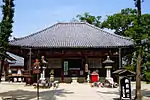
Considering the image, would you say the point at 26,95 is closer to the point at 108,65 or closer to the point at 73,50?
the point at 108,65

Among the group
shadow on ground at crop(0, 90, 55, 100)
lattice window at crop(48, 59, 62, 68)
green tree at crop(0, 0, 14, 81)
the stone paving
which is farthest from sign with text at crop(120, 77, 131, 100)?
lattice window at crop(48, 59, 62, 68)

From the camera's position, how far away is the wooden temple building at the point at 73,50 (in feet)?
93.6

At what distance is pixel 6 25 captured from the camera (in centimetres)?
1712

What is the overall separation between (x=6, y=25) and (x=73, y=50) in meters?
12.9

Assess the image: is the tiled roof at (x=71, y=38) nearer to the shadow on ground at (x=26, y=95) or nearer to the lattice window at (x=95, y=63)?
the lattice window at (x=95, y=63)

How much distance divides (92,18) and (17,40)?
25071 mm

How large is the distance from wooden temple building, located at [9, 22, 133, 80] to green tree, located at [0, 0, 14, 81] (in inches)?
415

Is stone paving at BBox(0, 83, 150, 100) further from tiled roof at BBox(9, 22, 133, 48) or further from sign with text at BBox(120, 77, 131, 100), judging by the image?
tiled roof at BBox(9, 22, 133, 48)

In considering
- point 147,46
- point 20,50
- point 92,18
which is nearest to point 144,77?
point 147,46

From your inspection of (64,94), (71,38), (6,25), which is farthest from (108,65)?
(6,25)

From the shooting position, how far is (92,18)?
53.3 m

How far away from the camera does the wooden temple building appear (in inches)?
1123

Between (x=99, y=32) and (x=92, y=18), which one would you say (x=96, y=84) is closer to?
(x=99, y=32)

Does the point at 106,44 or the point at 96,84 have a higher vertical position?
the point at 106,44
